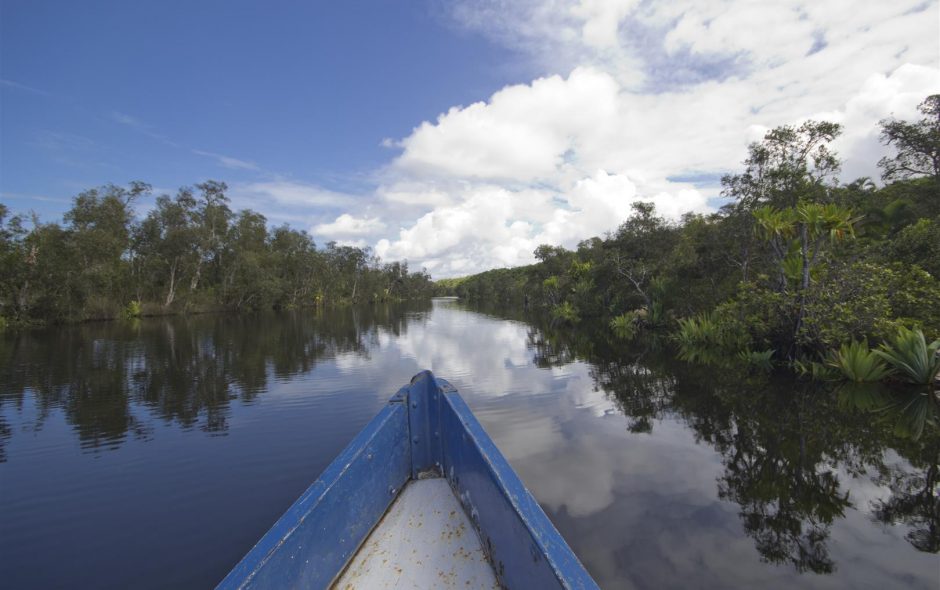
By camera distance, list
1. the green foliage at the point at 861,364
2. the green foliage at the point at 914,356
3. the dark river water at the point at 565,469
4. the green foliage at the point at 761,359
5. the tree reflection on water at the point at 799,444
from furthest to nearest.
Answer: the green foliage at the point at 761,359
the green foliage at the point at 861,364
the green foliage at the point at 914,356
the tree reflection on water at the point at 799,444
the dark river water at the point at 565,469

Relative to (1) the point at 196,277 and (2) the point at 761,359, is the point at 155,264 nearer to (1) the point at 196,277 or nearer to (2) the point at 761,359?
(1) the point at 196,277

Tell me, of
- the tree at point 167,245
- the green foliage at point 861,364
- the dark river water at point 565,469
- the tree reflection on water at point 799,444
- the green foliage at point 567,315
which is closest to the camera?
the dark river water at point 565,469

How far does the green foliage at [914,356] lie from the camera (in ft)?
27.2

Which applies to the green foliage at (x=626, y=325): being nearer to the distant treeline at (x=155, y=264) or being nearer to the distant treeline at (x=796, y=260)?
the distant treeline at (x=796, y=260)

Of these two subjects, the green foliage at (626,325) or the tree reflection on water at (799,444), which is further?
the green foliage at (626,325)

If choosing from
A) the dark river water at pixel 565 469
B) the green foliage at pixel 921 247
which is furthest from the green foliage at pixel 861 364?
the green foliage at pixel 921 247

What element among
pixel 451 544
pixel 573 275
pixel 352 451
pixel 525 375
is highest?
pixel 573 275

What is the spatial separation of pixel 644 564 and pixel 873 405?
772cm

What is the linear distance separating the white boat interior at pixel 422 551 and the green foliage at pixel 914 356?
1061 centimetres

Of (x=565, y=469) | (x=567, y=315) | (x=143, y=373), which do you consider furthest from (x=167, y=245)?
(x=565, y=469)

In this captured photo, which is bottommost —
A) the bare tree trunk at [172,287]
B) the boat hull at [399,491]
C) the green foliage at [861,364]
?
the green foliage at [861,364]

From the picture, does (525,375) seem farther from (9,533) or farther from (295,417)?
(9,533)

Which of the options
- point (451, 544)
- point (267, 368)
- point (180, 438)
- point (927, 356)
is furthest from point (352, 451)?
point (267, 368)

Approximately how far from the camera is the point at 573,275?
36.7 meters
